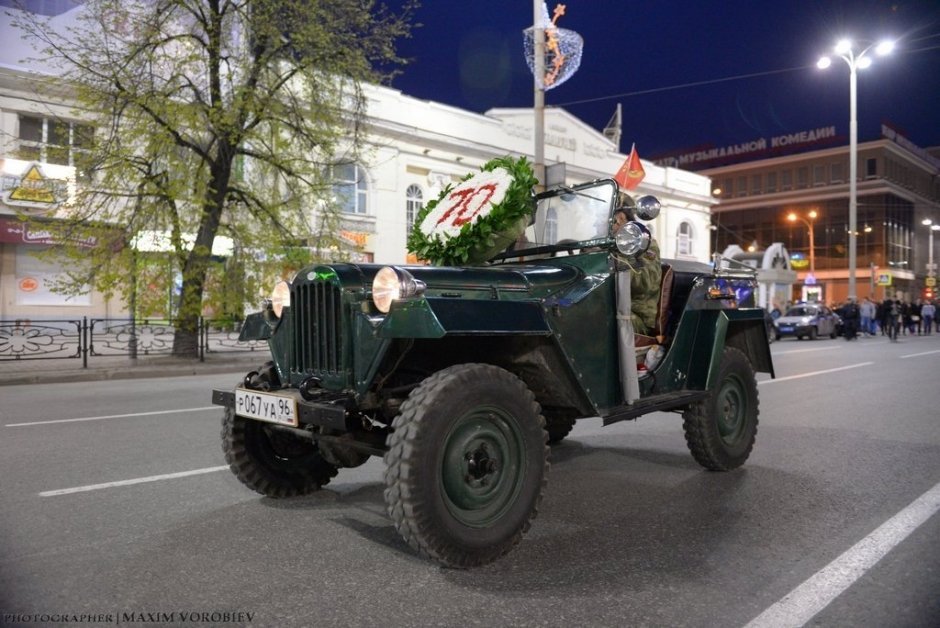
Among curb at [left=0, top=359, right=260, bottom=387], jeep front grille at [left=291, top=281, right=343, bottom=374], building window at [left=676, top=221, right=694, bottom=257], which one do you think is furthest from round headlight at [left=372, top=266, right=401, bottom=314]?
building window at [left=676, top=221, right=694, bottom=257]

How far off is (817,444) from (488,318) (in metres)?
4.38

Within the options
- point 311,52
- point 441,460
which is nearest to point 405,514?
point 441,460

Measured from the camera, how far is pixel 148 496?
170 inches

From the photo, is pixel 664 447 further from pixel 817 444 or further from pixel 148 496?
pixel 148 496

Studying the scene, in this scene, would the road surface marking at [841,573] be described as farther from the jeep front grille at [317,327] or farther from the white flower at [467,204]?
the white flower at [467,204]

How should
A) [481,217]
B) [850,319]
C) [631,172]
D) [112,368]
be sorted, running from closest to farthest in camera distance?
[481,217] < [112,368] < [631,172] < [850,319]

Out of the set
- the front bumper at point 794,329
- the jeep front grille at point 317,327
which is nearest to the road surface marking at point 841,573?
the jeep front grille at point 317,327

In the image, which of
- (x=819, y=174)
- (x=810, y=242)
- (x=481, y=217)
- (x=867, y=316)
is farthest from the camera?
(x=819, y=174)

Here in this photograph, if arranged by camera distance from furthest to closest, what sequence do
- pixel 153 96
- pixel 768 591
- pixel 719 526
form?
1. pixel 153 96
2. pixel 719 526
3. pixel 768 591

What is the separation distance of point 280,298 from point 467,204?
4.81 ft

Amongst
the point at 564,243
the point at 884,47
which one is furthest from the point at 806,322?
the point at 564,243

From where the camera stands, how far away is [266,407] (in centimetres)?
356

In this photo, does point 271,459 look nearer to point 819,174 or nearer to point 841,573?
point 841,573

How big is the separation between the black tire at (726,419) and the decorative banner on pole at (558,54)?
33.0ft
